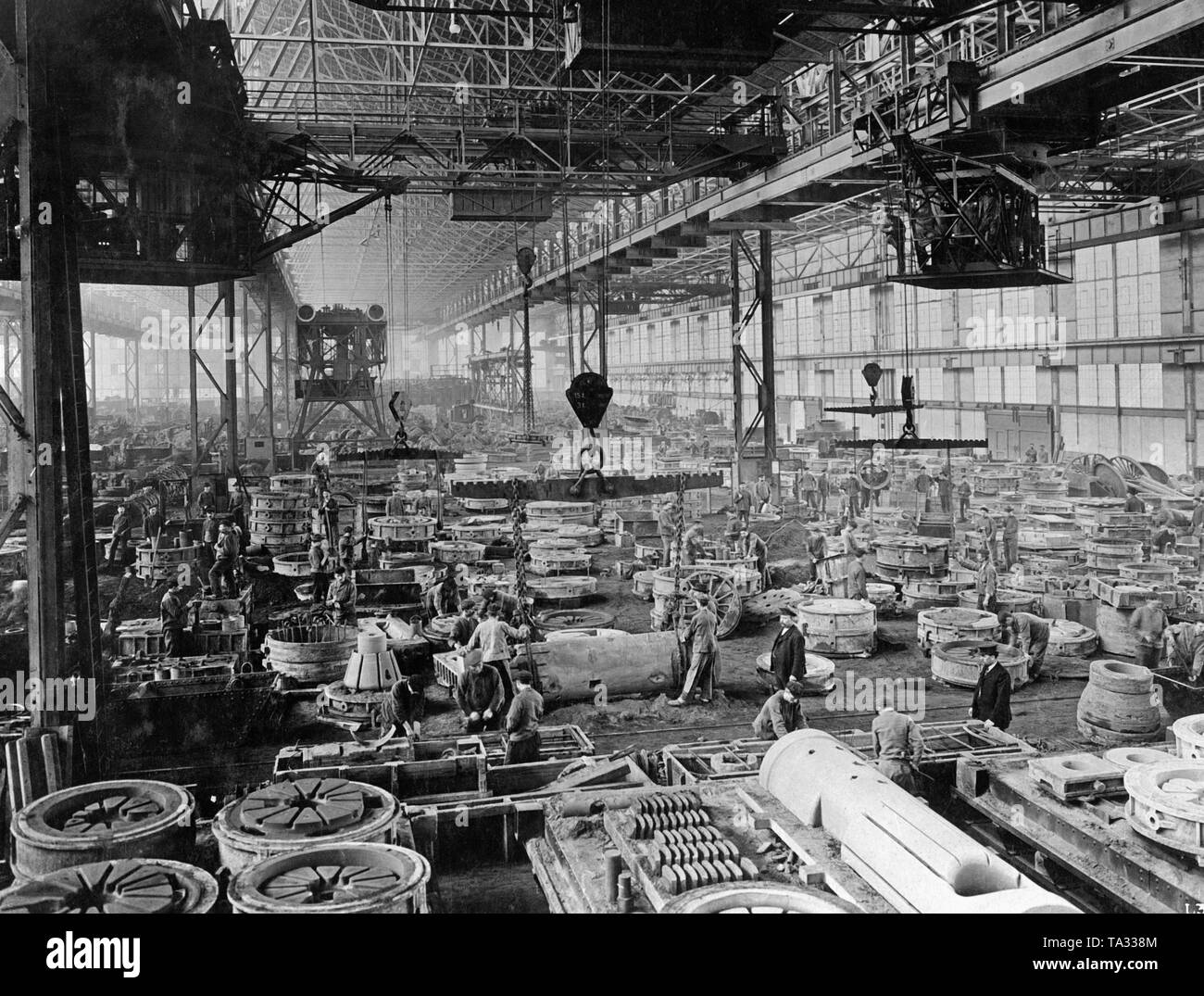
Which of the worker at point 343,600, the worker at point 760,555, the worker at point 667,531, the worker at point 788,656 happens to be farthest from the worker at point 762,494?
the worker at point 788,656

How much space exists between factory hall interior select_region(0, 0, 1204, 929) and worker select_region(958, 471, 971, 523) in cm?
16

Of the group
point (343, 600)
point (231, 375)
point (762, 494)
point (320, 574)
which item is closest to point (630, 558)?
point (762, 494)

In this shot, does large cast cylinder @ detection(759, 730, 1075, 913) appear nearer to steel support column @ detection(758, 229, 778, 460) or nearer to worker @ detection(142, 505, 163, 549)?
worker @ detection(142, 505, 163, 549)

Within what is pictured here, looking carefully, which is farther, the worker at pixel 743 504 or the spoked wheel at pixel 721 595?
the worker at pixel 743 504

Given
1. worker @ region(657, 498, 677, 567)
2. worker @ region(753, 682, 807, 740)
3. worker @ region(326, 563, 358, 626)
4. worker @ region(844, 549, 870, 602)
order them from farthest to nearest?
1. worker @ region(657, 498, 677, 567)
2. worker @ region(844, 549, 870, 602)
3. worker @ region(326, 563, 358, 626)
4. worker @ region(753, 682, 807, 740)

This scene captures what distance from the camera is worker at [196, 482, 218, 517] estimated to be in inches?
818

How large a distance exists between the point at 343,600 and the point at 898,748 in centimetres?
853

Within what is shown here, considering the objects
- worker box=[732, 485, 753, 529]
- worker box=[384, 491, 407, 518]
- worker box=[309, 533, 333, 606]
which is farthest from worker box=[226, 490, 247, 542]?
worker box=[732, 485, 753, 529]

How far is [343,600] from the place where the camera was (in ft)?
47.3

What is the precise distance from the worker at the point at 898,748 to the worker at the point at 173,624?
26.2ft

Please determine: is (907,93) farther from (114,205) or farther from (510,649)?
(114,205)

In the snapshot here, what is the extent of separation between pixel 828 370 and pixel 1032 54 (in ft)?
82.9

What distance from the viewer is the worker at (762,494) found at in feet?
74.8

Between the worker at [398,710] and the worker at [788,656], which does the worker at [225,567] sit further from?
the worker at [788,656]
